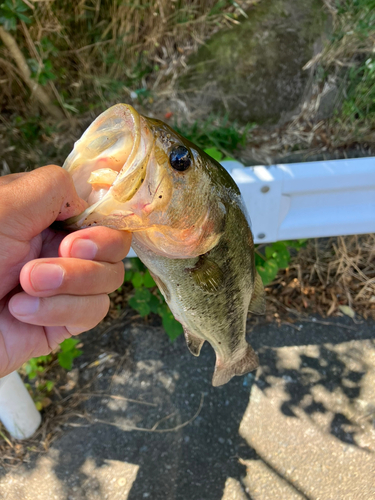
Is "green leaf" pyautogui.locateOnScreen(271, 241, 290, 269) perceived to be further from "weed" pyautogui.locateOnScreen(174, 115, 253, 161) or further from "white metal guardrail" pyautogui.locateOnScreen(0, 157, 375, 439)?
"weed" pyautogui.locateOnScreen(174, 115, 253, 161)

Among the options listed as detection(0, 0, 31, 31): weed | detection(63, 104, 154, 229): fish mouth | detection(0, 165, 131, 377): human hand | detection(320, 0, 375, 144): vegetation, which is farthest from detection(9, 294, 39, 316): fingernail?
detection(320, 0, 375, 144): vegetation

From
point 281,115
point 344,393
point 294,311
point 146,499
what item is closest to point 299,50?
point 281,115

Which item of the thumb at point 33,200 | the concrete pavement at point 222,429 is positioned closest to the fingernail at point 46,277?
the thumb at point 33,200

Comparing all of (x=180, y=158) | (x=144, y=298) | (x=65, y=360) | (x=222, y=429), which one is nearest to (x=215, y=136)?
(x=144, y=298)

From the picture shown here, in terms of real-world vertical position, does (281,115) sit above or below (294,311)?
above

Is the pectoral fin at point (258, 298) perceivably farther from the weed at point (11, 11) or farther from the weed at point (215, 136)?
the weed at point (11, 11)

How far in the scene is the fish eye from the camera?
1190mm

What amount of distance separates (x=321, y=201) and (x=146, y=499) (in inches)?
103

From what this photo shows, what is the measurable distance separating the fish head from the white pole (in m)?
1.76

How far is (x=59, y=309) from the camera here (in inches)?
46.5

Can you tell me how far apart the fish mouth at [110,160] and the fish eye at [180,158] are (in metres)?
0.10

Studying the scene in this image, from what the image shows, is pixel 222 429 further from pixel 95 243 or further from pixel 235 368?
pixel 95 243

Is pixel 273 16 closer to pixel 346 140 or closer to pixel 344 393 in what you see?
pixel 346 140

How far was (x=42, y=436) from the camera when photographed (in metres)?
2.75
